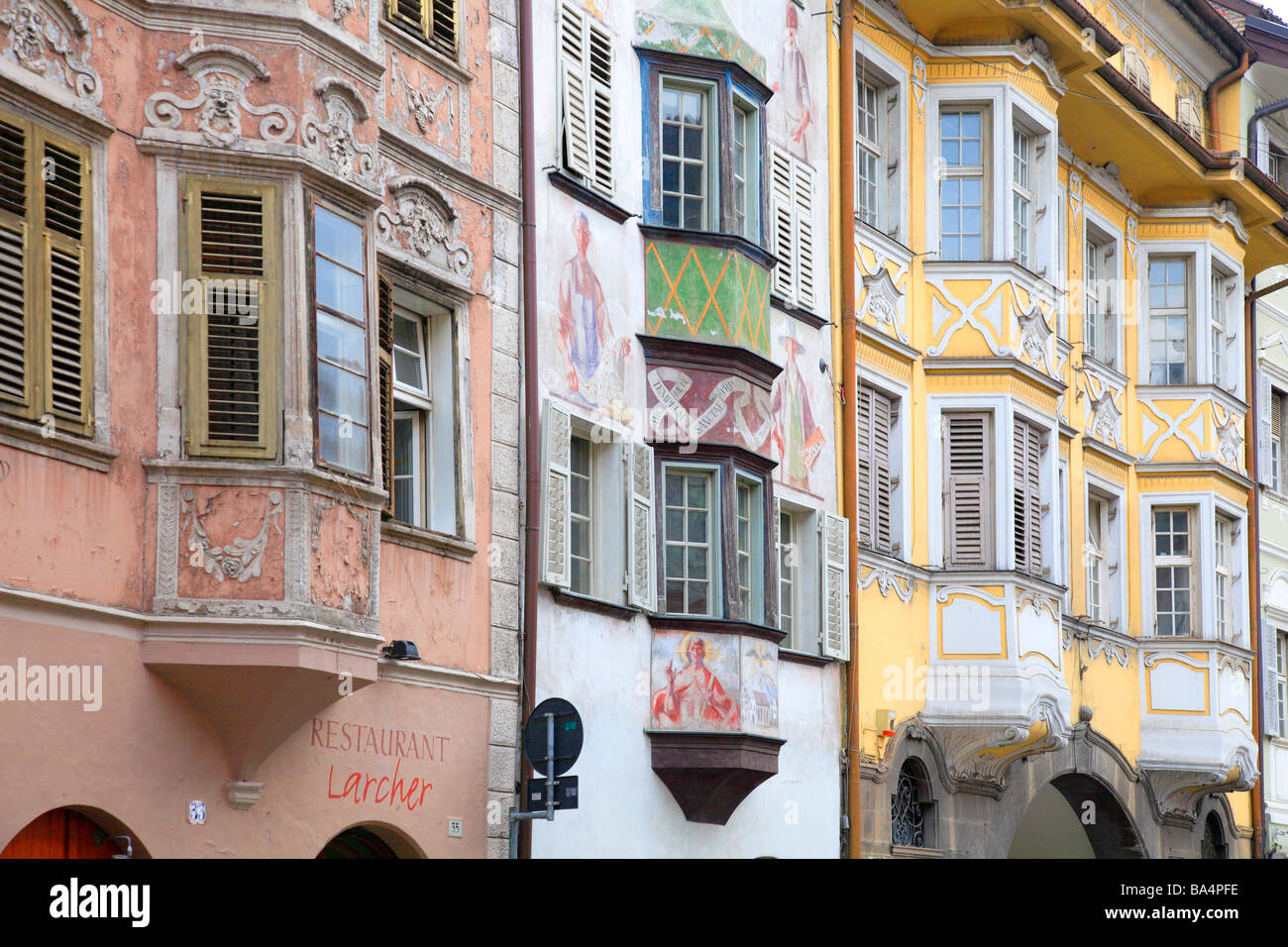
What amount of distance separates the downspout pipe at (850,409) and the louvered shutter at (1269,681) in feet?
35.8

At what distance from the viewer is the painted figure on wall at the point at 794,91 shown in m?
19.6

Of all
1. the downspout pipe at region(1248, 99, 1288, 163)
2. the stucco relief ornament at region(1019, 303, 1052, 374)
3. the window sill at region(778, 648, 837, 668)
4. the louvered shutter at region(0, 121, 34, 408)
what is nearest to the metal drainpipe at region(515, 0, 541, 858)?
the window sill at region(778, 648, 837, 668)

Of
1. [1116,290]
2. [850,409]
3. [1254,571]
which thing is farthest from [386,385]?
[1254,571]

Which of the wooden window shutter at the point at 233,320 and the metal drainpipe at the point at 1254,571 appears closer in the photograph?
the wooden window shutter at the point at 233,320

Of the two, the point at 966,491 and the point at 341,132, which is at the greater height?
the point at 341,132

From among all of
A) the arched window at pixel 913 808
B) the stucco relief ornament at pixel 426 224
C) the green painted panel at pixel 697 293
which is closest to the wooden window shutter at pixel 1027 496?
the arched window at pixel 913 808

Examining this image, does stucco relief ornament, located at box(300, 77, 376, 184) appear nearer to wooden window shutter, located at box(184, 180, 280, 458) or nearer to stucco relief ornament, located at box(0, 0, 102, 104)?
wooden window shutter, located at box(184, 180, 280, 458)

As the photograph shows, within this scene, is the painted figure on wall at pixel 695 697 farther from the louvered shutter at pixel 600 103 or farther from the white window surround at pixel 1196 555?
the white window surround at pixel 1196 555

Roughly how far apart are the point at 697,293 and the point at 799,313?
8.05 feet

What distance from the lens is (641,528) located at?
653 inches

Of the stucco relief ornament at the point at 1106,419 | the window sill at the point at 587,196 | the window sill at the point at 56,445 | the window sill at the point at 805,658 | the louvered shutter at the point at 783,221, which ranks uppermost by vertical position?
the louvered shutter at the point at 783,221

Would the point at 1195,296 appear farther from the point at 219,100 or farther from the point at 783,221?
the point at 219,100
